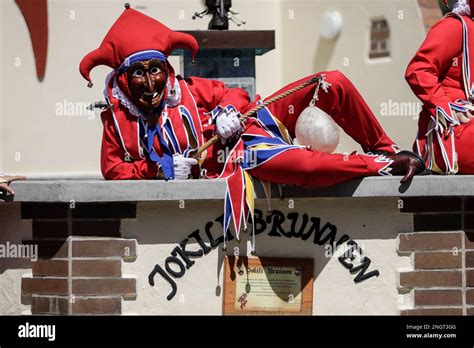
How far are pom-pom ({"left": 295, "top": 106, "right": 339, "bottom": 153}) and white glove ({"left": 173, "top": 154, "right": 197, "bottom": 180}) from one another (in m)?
0.53

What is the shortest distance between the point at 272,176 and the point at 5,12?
4814 millimetres

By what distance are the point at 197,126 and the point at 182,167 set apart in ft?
0.98

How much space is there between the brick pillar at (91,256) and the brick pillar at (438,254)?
131 centimetres

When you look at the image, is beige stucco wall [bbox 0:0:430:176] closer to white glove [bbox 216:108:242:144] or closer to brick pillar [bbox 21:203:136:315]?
white glove [bbox 216:108:242:144]

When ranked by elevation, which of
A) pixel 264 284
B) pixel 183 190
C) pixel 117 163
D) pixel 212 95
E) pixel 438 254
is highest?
pixel 212 95

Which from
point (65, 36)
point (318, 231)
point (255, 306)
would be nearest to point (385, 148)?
point (318, 231)

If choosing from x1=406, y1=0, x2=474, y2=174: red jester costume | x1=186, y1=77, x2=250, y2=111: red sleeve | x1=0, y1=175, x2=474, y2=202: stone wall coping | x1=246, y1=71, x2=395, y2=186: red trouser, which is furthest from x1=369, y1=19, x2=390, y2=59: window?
x1=0, y1=175, x2=474, y2=202: stone wall coping

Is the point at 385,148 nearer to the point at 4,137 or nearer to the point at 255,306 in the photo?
the point at 255,306

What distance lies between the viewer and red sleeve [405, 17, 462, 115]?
16.2ft

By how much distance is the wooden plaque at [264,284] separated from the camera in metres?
4.73

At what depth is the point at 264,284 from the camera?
4742 mm

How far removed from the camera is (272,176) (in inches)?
183

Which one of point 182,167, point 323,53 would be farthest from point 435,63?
point 323,53

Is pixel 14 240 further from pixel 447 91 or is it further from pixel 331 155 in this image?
pixel 447 91
